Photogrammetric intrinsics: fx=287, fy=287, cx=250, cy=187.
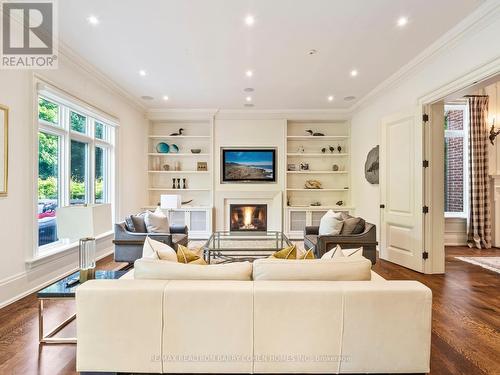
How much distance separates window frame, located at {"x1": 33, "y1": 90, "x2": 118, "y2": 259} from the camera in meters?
3.53

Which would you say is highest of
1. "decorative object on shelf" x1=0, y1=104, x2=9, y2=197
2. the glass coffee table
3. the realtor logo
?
the realtor logo

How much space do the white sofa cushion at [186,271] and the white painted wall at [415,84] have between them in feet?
10.5

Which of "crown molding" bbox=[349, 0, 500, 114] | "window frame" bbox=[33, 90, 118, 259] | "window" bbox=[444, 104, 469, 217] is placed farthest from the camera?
"window" bbox=[444, 104, 469, 217]

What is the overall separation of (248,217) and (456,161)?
4781mm

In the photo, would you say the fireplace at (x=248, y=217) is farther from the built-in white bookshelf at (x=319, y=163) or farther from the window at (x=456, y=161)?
the window at (x=456, y=161)

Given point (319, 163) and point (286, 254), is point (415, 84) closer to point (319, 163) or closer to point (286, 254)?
point (319, 163)

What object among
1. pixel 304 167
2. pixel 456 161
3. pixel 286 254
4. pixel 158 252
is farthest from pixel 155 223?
pixel 456 161

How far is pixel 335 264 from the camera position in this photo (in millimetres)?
1846

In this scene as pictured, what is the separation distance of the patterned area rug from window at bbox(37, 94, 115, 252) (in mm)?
6384

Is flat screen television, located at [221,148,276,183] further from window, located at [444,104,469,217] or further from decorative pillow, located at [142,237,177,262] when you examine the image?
decorative pillow, located at [142,237,177,262]

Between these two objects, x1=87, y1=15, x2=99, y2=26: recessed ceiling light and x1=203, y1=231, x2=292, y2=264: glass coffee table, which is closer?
x1=87, y1=15, x2=99, y2=26: recessed ceiling light

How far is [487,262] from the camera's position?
15.4 feet

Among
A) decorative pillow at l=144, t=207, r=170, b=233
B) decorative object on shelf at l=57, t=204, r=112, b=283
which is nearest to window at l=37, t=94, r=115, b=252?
decorative pillow at l=144, t=207, r=170, b=233

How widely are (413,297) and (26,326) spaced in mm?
3088
